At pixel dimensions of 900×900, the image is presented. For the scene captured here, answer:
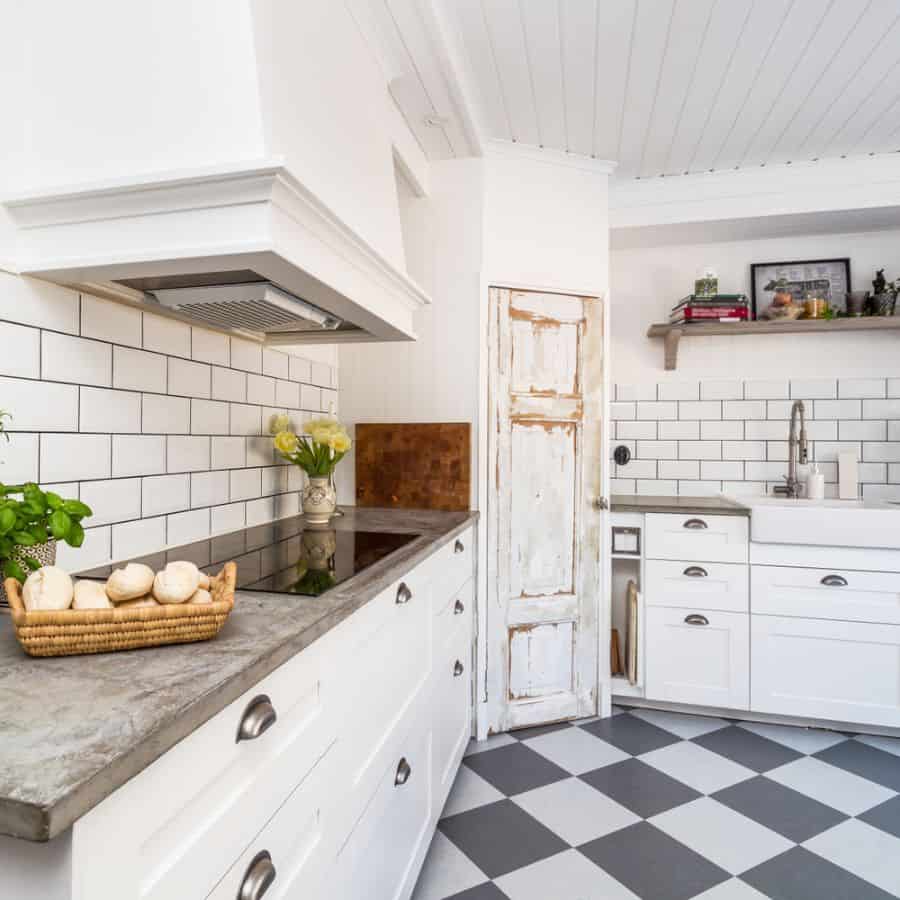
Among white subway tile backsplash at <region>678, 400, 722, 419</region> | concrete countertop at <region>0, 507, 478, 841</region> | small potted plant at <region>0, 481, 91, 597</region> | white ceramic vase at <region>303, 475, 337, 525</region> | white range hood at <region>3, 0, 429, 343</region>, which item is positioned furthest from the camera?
white subway tile backsplash at <region>678, 400, 722, 419</region>

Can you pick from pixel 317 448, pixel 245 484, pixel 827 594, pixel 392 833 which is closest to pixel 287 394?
pixel 317 448

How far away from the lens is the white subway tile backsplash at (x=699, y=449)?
3.02 metres

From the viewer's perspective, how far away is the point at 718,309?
2824 millimetres

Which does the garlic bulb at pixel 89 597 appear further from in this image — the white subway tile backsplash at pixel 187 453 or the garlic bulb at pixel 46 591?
the white subway tile backsplash at pixel 187 453

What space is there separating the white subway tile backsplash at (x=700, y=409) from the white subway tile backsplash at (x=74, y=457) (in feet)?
8.54

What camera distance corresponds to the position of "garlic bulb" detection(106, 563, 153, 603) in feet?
2.52

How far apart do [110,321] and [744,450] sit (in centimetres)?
276

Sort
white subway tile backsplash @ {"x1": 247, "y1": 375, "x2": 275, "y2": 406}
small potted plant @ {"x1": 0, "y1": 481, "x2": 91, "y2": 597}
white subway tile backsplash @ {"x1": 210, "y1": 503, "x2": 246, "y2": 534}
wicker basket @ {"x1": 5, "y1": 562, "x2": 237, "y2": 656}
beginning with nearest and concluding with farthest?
wicker basket @ {"x1": 5, "y1": 562, "x2": 237, "y2": 656} → small potted plant @ {"x1": 0, "y1": 481, "x2": 91, "y2": 597} → white subway tile backsplash @ {"x1": 210, "y1": 503, "x2": 246, "y2": 534} → white subway tile backsplash @ {"x1": 247, "y1": 375, "x2": 275, "y2": 406}

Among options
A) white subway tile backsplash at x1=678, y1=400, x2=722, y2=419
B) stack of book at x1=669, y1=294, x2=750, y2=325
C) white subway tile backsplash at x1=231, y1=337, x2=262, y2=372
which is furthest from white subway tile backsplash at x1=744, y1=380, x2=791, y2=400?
white subway tile backsplash at x1=231, y1=337, x2=262, y2=372

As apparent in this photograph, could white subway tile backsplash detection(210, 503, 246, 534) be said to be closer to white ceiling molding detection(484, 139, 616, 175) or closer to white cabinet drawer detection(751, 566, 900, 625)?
white ceiling molding detection(484, 139, 616, 175)

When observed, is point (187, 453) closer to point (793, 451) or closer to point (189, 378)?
point (189, 378)

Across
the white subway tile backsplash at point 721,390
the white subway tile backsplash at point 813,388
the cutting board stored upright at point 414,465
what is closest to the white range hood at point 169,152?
the cutting board stored upright at point 414,465

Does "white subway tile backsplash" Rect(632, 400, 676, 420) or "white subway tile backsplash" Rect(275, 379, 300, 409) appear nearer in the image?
"white subway tile backsplash" Rect(275, 379, 300, 409)

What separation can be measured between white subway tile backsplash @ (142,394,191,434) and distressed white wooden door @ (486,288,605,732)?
123 cm
